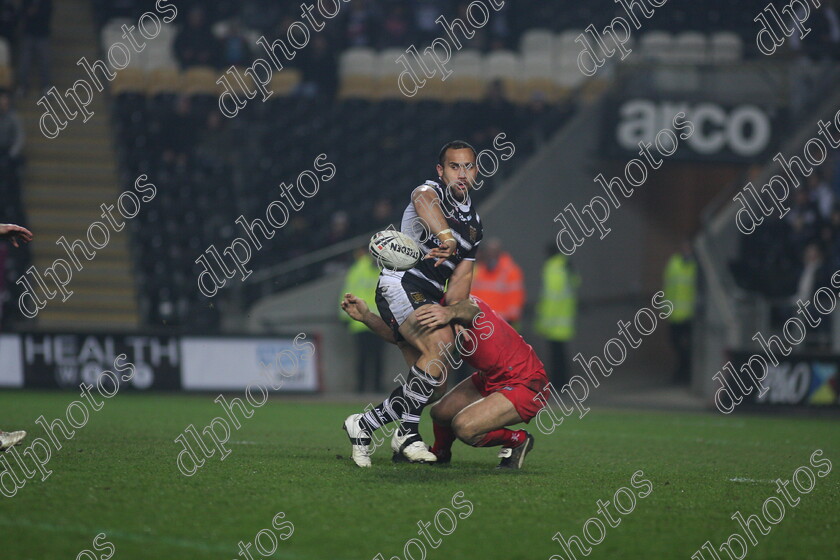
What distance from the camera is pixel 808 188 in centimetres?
1780

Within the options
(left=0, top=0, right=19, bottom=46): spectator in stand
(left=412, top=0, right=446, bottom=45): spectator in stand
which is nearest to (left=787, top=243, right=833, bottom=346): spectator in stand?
(left=412, top=0, right=446, bottom=45): spectator in stand

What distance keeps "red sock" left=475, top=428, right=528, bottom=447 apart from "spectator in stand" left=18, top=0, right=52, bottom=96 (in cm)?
1510

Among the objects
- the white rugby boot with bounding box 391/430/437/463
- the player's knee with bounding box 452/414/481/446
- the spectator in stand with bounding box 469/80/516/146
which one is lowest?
the white rugby boot with bounding box 391/430/437/463

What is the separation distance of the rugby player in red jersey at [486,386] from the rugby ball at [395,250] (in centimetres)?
33

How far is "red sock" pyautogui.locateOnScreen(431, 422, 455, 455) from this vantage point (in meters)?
7.71

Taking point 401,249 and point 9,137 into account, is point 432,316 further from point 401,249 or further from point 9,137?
point 9,137

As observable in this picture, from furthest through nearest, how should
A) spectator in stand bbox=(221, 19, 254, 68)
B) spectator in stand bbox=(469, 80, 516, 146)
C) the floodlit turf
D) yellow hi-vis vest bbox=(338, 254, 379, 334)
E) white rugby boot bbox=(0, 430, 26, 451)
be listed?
spectator in stand bbox=(221, 19, 254, 68)
spectator in stand bbox=(469, 80, 516, 146)
yellow hi-vis vest bbox=(338, 254, 379, 334)
white rugby boot bbox=(0, 430, 26, 451)
the floodlit turf

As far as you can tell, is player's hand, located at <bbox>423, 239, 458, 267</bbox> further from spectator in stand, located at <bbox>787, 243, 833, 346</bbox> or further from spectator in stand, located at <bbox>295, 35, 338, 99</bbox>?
spectator in stand, located at <bbox>295, 35, 338, 99</bbox>

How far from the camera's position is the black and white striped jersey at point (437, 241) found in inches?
294

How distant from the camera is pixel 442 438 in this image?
25.5 ft

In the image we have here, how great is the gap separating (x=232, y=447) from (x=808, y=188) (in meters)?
12.5

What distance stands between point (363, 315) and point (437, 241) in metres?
0.73

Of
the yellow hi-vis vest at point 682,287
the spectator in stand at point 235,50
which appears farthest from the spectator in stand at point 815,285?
the spectator in stand at point 235,50

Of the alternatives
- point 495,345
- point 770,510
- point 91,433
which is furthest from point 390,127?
point 770,510
